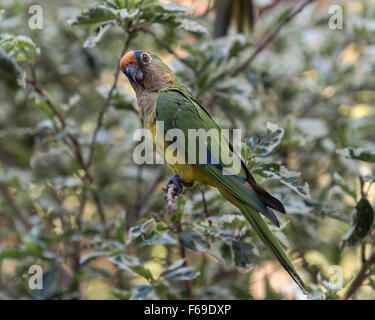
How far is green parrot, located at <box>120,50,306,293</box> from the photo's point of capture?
4.95 ft

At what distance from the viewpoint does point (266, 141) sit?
5.49 ft

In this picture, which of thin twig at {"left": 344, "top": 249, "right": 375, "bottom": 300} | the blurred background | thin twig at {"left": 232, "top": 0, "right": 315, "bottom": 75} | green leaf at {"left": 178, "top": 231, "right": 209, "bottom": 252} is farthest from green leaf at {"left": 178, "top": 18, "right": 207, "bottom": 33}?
thin twig at {"left": 344, "top": 249, "right": 375, "bottom": 300}

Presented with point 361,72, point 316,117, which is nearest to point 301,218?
point 316,117

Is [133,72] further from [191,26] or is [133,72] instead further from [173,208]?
[173,208]

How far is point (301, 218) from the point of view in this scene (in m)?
2.24

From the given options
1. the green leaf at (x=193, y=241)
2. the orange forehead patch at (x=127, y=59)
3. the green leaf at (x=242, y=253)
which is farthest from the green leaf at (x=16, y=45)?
the green leaf at (x=242, y=253)

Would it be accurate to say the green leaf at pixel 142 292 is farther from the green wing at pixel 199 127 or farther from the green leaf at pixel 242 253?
the green wing at pixel 199 127

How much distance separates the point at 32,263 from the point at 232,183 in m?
1.12

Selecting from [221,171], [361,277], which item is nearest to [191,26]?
[221,171]

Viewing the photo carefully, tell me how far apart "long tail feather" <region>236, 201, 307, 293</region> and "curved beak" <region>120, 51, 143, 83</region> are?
69 cm

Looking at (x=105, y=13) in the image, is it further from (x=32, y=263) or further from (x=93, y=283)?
(x=93, y=283)

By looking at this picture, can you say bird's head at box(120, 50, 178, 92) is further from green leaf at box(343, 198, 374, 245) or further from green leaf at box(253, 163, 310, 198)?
green leaf at box(343, 198, 374, 245)

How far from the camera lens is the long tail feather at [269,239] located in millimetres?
1423
